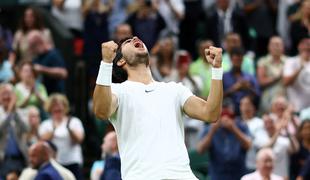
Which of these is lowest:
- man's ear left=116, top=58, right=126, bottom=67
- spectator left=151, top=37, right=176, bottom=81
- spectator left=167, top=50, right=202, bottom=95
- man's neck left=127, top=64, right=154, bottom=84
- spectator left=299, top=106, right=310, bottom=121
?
spectator left=299, top=106, right=310, bottom=121

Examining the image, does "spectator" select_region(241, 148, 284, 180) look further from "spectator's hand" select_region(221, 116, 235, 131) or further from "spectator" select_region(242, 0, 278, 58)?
"spectator" select_region(242, 0, 278, 58)

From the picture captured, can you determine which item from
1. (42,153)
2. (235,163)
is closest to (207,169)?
(235,163)

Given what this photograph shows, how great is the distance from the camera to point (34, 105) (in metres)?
15.9

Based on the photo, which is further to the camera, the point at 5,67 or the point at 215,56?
the point at 5,67

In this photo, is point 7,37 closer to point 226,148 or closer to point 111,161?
point 226,148

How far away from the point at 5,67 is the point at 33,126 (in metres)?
1.86

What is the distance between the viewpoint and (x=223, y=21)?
1805cm

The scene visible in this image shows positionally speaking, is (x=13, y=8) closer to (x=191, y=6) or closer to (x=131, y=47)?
(x=191, y=6)

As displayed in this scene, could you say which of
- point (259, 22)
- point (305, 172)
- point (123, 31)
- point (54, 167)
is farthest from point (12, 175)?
point (259, 22)

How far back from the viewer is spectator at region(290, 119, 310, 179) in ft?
46.2

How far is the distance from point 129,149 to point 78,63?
1015cm

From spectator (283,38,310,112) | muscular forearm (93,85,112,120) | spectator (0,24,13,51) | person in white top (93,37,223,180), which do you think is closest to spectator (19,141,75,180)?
spectator (283,38,310,112)

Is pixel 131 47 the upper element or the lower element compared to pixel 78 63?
upper

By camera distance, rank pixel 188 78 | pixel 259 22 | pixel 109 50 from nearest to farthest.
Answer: pixel 109 50
pixel 188 78
pixel 259 22
